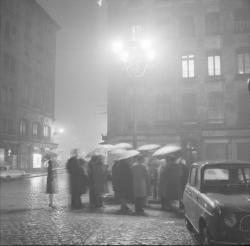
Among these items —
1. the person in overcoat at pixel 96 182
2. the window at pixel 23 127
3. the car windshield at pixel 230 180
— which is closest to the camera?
the car windshield at pixel 230 180

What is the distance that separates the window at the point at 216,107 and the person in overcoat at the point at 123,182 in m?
18.2

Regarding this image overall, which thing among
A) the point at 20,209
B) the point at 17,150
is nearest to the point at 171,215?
the point at 20,209

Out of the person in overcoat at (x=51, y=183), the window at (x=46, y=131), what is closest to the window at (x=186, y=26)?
the person in overcoat at (x=51, y=183)

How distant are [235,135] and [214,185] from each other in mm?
21681

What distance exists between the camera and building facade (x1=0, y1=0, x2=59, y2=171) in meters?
41.4

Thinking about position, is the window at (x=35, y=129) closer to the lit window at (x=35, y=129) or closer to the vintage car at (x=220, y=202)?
the lit window at (x=35, y=129)

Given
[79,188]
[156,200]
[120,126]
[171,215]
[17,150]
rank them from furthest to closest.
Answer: [17,150], [120,126], [156,200], [79,188], [171,215]

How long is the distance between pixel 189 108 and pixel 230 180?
21898mm

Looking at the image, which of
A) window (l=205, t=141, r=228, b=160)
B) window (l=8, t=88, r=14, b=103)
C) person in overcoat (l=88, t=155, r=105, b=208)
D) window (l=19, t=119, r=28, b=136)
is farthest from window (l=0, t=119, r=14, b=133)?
person in overcoat (l=88, t=155, r=105, b=208)

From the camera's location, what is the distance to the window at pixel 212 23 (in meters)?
29.0

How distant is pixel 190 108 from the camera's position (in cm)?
2881

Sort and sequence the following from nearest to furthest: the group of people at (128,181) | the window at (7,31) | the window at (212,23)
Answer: the group of people at (128,181)
the window at (212,23)
the window at (7,31)

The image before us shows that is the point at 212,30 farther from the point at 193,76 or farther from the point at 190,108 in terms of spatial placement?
the point at 190,108

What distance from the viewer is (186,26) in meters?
29.4
